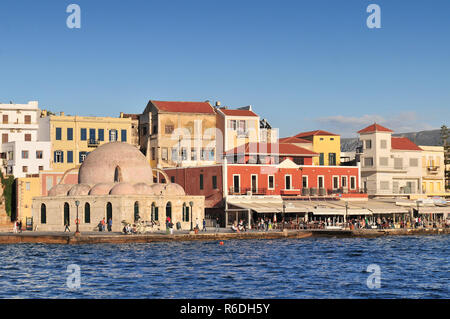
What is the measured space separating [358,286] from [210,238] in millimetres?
23353

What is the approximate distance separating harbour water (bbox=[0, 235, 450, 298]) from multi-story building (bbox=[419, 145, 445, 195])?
30.6 meters

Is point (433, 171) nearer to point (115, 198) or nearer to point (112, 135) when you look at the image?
point (112, 135)

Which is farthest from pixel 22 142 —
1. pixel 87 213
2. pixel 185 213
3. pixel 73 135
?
pixel 185 213

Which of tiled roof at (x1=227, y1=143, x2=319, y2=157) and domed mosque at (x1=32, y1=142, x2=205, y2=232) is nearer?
domed mosque at (x1=32, y1=142, x2=205, y2=232)

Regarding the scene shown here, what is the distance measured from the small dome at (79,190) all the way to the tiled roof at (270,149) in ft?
53.0

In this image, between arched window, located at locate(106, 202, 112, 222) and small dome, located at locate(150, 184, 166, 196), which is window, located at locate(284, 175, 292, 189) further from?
arched window, located at locate(106, 202, 112, 222)

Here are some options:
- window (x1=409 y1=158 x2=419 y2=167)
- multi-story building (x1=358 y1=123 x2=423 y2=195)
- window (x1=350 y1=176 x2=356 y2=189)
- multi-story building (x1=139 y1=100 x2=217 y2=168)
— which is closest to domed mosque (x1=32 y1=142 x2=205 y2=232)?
multi-story building (x1=139 y1=100 x2=217 y2=168)

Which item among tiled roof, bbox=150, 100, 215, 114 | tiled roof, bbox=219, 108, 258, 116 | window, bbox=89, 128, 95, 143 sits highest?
tiled roof, bbox=150, 100, 215, 114

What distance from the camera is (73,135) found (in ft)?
232

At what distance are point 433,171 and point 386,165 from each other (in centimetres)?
881

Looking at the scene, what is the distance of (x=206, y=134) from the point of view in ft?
243

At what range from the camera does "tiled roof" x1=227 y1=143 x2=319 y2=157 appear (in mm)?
66188
